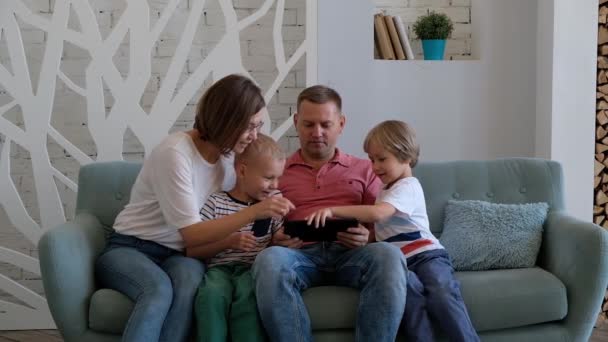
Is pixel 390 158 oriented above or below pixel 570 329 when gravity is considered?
above

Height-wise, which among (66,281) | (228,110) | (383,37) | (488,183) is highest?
(383,37)

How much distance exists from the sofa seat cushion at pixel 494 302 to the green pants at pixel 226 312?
0.19m

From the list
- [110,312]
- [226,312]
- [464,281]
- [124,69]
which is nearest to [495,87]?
[464,281]

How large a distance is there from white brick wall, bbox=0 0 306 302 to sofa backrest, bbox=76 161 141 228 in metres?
0.94

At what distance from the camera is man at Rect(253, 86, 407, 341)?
232 cm

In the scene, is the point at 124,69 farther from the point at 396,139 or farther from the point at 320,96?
the point at 396,139

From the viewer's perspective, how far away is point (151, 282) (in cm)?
236

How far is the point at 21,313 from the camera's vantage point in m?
3.52

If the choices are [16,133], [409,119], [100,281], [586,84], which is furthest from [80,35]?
[586,84]

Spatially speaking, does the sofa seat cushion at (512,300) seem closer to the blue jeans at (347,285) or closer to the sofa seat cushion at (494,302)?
the sofa seat cushion at (494,302)

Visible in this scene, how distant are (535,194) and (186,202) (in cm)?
142

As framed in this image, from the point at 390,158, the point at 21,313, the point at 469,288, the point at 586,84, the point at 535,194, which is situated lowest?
the point at 21,313

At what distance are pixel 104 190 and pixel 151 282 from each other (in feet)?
2.18

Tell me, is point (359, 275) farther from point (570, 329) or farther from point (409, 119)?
point (409, 119)
